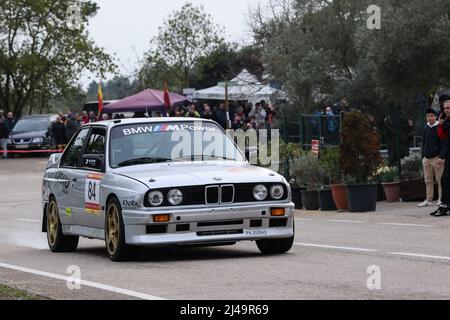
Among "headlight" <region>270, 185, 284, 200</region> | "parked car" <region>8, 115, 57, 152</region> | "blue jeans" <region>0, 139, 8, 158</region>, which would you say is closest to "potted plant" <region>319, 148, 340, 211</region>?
"headlight" <region>270, 185, 284, 200</region>

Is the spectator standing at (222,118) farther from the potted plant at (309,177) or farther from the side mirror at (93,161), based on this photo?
the side mirror at (93,161)

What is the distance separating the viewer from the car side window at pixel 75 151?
1496 centimetres

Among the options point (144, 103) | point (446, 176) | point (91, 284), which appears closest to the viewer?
point (91, 284)

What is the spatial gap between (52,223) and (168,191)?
335 centimetres

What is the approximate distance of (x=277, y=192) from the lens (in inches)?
513

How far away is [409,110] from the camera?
87.5ft

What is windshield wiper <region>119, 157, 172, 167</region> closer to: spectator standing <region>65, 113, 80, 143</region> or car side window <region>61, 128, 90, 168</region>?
car side window <region>61, 128, 90, 168</region>

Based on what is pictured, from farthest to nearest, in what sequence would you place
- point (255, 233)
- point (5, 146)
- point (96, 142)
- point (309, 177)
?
1. point (5, 146)
2. point (309, 177)
3. point (96, 142)
4. point (255, 233)

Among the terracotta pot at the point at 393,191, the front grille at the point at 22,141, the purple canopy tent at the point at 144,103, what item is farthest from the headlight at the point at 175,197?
the front grille at the point at 22,141

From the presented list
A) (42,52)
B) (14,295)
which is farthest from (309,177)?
(42,52)

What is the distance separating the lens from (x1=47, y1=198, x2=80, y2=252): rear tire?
15148 mm

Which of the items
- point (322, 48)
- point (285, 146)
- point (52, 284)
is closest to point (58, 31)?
point (322, 48)

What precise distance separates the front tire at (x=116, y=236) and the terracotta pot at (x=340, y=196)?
9.53 metres

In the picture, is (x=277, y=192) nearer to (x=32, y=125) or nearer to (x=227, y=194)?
(x=227, y=194)
